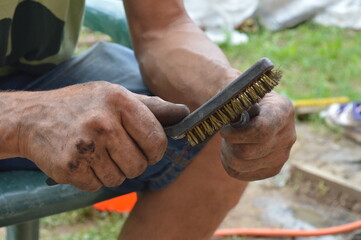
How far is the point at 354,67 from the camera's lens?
3705mm

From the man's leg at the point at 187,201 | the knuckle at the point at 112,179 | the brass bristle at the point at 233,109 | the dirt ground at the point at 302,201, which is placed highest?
the brass bristle at the point at 233,109

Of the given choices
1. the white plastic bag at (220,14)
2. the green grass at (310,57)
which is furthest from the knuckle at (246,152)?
the white plastic bag at (220,14)

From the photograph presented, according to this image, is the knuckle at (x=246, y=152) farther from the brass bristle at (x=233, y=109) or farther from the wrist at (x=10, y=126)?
the wrist at (x=10, y=126)

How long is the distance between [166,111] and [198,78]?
343 millimetres

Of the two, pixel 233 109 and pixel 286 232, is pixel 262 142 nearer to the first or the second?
pixel 233 109

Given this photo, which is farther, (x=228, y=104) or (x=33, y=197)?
(x=33, y=197)

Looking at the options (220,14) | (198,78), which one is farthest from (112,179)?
(220,14)

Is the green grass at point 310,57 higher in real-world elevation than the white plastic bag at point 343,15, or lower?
higher

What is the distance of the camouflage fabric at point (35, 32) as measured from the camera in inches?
53.6

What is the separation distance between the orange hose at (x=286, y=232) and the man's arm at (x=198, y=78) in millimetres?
975

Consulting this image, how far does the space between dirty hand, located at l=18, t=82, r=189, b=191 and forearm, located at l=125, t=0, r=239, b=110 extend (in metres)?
0.32

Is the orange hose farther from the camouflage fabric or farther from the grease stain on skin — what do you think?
the grease stain on skin

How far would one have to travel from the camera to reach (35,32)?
1425 millimetres

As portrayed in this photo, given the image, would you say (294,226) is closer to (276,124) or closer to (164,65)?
(164,65)
